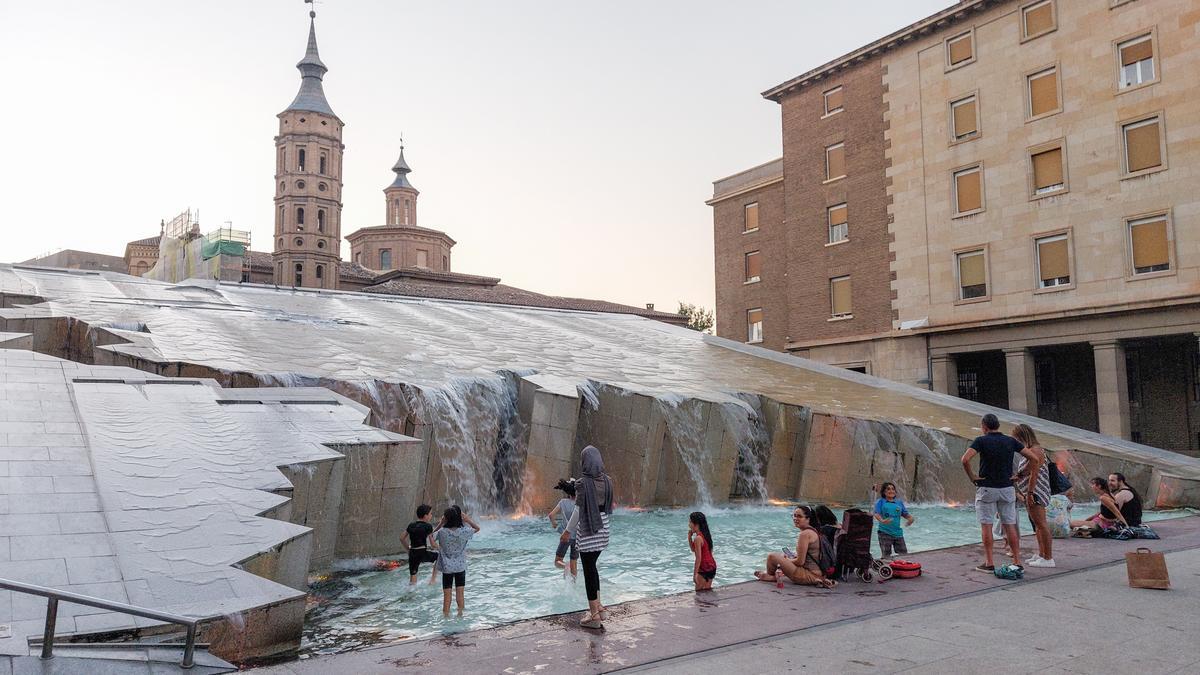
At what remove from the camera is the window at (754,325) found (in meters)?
33.5

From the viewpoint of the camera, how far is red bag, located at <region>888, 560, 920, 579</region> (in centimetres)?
761

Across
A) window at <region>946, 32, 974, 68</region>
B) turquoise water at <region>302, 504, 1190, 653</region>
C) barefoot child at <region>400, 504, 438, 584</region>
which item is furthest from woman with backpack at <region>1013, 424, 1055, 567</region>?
window at <region>946, 32, 974, 68</region>

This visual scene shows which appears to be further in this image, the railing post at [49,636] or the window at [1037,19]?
the window at [1037,19]

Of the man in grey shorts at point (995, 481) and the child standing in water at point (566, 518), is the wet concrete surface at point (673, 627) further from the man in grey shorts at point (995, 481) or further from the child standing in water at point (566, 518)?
the child standing in water at point (566, 518)

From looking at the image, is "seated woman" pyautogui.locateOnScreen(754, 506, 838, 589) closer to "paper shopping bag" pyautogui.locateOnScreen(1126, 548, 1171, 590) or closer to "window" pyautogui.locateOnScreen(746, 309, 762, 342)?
"paper shopping bag" pyautogui.locateOnScreen(1126, 548, 1171, 590)

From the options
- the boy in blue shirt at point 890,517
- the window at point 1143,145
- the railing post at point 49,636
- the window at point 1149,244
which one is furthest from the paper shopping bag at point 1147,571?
the window at point 1143,145

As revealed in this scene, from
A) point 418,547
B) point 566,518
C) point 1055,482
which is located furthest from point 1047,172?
point 418,547

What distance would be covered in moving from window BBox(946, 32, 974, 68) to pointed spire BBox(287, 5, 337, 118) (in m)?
52.6

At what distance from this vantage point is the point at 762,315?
109ft

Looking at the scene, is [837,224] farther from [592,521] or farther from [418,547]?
[592,521]

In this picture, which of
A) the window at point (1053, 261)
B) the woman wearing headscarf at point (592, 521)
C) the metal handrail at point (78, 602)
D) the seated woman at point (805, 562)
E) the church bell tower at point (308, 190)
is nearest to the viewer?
the metal handrail at point (78, 602)

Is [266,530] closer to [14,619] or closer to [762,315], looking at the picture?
[14,619]

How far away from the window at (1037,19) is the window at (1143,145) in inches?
158

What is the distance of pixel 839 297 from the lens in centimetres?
2938
